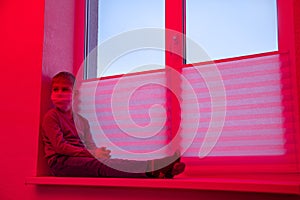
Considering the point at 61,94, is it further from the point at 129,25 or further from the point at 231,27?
the point at 231,27

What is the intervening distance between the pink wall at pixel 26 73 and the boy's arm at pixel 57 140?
3.7 inches

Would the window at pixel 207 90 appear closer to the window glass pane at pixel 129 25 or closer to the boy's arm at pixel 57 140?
the window glass pane at pixel 129 25

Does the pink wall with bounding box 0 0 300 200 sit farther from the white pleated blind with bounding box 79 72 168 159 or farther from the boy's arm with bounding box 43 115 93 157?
the white pleated blind with bounding box 79 72 168 159

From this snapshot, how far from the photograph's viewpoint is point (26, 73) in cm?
205

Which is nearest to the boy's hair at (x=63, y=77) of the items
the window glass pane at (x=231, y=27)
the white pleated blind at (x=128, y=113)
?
the white pleated blind at (x=128, y=113)

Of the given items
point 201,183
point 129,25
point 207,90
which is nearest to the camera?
point 201,183

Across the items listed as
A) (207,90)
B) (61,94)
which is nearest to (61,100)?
(61,94)

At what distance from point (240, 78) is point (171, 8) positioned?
53 centimetres

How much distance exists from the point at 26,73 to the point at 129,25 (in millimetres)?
606

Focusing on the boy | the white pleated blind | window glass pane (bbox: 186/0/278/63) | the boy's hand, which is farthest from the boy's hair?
window glass pane (bbox: 186/0/278/63)

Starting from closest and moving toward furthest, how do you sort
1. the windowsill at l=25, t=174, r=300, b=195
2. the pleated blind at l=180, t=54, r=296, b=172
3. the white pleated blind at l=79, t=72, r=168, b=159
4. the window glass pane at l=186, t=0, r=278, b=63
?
the windowsill at l=25, t=174, r=300, b=195 < the pleated blind at l=180, t=54, r=296, b=172 < the window glass pane at l=186, t=0, r=278, b=63 < the white pleated blind at l=79, t=72, r=168, b=159

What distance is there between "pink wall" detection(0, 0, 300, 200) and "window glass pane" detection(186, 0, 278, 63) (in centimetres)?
71

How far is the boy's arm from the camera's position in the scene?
1.81 m

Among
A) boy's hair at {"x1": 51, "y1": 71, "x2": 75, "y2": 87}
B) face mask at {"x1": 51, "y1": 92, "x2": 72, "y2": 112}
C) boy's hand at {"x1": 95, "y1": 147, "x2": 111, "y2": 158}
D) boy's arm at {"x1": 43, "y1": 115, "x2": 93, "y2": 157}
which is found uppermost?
boy's hair at {"x1": 51, "y1": 71, "x2": 75, "y2": 87}
